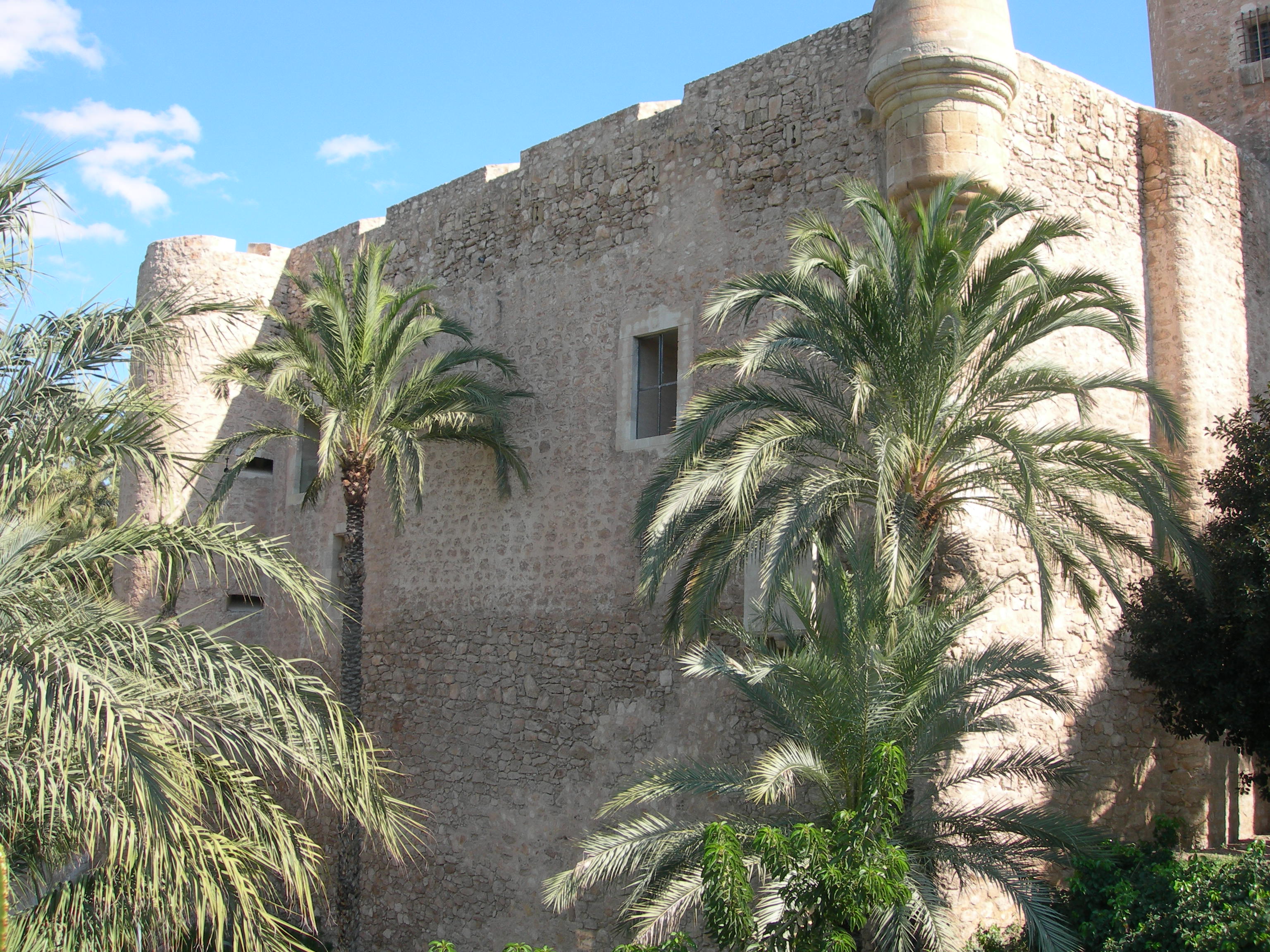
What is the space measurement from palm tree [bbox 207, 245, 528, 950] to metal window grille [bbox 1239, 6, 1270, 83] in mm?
9643

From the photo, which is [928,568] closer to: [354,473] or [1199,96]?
[354,473]

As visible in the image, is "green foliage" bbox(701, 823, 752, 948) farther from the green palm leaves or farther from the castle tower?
the green palm leaves

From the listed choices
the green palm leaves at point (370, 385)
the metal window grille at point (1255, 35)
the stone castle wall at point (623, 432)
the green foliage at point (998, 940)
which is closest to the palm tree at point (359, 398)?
the green palm leaves at point (370, 385)

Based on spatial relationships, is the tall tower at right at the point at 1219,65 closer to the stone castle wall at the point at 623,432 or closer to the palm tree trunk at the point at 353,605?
the stone castle wall at the point at 623,432

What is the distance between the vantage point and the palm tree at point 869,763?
648cm

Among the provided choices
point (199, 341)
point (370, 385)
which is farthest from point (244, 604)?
point (370, 385)

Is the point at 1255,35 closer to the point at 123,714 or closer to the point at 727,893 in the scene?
the point at 727,893

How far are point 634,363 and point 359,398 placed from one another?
2725 mm

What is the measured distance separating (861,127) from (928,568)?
403 cm

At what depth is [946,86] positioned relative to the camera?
8680 millimetres

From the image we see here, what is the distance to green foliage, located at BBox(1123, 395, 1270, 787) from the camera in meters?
8.04

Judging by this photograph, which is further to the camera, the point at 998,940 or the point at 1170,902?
the point at 998,940

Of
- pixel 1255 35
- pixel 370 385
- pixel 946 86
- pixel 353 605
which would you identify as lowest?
pixel 353 605

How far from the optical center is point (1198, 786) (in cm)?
973
